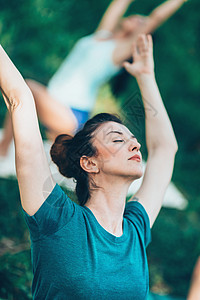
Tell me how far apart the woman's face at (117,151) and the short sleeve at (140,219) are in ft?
0.59

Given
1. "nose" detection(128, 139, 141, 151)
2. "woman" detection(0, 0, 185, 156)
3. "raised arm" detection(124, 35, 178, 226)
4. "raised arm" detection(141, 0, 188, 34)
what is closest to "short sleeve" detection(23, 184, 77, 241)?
"nose" detection(128, 139, 141, 151)

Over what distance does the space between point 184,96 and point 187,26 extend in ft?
3.61

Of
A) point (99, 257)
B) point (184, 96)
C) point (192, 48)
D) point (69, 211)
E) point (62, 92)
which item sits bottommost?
point (184, 96)

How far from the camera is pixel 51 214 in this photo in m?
1.06

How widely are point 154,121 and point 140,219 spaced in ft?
1.56

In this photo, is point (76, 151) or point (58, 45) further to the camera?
point (58, 45)

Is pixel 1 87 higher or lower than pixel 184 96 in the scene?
higher

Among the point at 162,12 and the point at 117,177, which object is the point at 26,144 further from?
the point at 162,12

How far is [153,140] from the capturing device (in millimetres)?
1592

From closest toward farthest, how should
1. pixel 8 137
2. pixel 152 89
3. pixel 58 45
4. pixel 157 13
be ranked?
pixel 152 89
pixel 157 13
pixel 8 137
pixel 58 45

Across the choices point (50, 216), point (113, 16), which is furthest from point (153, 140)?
point (113, 16)

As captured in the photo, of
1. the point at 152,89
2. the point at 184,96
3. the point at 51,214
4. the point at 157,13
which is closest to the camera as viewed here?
the point at 51,214

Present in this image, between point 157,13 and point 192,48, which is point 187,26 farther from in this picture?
point 157,13

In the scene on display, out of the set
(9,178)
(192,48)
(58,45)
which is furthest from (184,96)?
(9,178)
